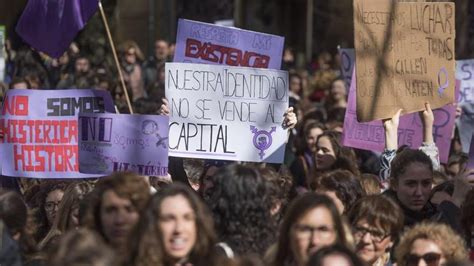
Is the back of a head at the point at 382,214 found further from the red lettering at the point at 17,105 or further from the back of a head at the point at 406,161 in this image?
the red lettering at the point at 17,105

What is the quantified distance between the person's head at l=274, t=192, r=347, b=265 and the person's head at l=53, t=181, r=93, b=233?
1.51 meters

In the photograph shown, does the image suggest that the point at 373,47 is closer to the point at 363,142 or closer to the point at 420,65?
the point at 420,65

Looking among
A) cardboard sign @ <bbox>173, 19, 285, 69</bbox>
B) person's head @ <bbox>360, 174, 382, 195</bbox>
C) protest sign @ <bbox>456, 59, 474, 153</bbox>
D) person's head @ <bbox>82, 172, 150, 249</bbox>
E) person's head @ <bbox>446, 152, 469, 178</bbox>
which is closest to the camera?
person's head @ <bbox>82, 172, 150, 249</bbox>

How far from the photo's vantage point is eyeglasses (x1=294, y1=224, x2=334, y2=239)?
5.59 meters

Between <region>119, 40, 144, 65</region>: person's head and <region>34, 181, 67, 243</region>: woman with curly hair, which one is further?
<region>119, 40, 144, 65</region>: person's head

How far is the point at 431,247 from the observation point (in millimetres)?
5793

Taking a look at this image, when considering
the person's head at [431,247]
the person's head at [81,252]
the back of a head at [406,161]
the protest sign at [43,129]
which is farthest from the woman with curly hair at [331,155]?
the person's head at [81,252]

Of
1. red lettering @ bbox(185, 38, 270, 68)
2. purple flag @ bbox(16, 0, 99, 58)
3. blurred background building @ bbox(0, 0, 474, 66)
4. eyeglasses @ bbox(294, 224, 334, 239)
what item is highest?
blurred background building @ bbox(0, 0, 474, 66)

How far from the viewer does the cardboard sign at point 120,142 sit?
827 centimetres

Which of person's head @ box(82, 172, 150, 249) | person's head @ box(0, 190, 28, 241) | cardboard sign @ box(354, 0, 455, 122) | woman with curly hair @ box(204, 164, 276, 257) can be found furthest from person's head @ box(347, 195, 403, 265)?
cardboard sign @ box(354, 0, 455, 122)

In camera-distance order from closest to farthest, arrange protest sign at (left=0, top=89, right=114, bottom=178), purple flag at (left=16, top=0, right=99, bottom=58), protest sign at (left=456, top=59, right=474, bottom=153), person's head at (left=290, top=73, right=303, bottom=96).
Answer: protest sign at (left=0, top=89, right=114, bottom=178) → purple flag at (left=16, top=0, right=99, bottom=58) → protest sign at (left=456, top=59, right=474, bottom=153) → person's head at (left=290, top=73, right=303, bottom=96)

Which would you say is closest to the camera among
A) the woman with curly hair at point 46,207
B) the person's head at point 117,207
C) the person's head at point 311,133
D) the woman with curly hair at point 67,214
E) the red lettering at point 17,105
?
the person's head at point 117,207

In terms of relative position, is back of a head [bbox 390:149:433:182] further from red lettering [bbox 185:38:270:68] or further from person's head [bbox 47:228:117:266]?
person's head [bbox 47:228:117:266]

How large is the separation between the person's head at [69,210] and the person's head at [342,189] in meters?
1.16
